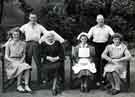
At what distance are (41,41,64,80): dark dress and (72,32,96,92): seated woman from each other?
0.88 feet

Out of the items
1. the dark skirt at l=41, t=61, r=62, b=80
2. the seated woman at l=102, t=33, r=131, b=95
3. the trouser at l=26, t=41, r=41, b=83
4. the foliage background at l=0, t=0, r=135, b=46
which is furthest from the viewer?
the foliage background at l=0, t=0, r=135, b=46

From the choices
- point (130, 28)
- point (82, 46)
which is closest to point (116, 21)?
point (130, 28)

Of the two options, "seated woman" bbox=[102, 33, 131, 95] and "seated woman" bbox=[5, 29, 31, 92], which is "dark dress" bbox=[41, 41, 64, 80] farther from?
"seated woman" bbox=[102, 33, 131, 95]

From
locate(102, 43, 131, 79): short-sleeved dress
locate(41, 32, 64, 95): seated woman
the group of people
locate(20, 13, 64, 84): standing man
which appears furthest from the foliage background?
locate(102, 43, 131, 79): short-sleeved dress

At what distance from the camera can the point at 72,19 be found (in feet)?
27.6

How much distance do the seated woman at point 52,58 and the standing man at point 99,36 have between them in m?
0.69

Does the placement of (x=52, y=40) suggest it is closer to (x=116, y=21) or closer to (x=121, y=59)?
(x=121, y=59)

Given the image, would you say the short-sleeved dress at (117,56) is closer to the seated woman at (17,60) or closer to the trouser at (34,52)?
the trouser at (34,52)

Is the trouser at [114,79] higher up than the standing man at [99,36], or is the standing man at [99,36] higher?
the standing man at [99,36]

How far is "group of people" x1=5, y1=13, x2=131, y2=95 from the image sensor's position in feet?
19.6

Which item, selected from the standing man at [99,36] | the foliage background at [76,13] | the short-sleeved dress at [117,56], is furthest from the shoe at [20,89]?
the foliage background at [76,13]

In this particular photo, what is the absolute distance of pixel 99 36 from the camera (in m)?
6.27

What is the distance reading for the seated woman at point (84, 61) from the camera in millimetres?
5969

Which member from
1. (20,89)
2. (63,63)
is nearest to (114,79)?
(63,63)
